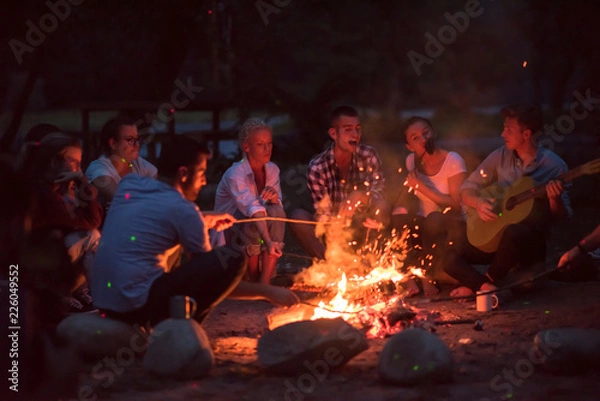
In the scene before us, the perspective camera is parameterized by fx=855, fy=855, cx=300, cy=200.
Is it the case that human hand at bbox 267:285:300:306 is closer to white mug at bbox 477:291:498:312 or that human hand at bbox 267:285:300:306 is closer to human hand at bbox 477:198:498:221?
white mug at bbox 477:291:498:312

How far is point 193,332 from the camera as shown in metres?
5.30

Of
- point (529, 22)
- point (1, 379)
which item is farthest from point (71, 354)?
point (529, 22)

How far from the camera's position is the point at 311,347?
17.3ft

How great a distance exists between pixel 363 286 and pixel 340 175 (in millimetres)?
1487

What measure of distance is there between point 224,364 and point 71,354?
1.00 metres

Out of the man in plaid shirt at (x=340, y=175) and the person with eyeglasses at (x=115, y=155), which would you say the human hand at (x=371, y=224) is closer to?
the man in plaid shirt at (x=340, y=175)

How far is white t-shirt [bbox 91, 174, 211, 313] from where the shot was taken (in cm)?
561

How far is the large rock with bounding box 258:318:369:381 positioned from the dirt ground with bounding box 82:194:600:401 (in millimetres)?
77

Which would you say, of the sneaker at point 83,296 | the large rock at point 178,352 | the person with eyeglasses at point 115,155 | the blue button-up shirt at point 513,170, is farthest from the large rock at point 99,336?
the blue button-up shirt at point 513,170

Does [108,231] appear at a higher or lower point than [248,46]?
lower

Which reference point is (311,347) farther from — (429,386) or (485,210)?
(485,210)

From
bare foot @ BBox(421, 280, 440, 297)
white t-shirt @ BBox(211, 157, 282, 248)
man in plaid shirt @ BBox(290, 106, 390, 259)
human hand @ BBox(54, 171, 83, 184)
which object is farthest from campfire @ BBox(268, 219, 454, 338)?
human hand @ BBox(54, 171, 83, 184)

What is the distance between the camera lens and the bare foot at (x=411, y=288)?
7.69 m

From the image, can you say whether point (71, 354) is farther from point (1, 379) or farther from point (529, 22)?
point (529, 22)
